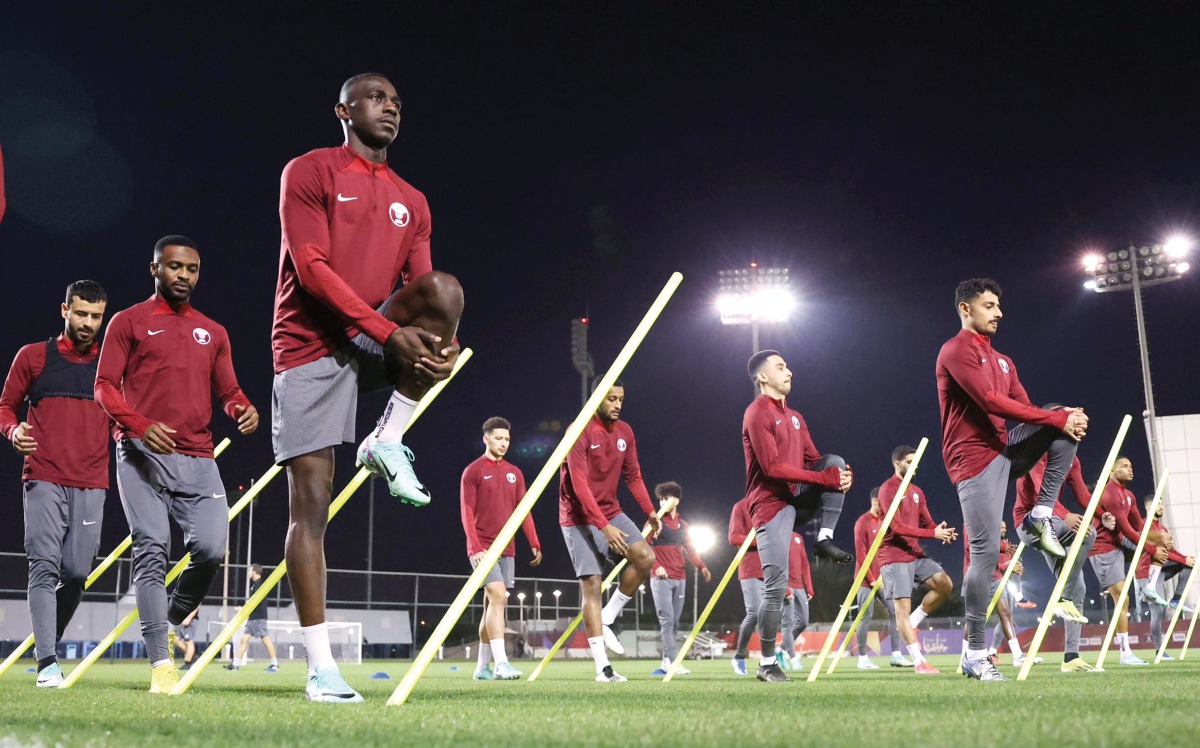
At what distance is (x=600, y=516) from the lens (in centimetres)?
772

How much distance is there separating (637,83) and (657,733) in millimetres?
32486

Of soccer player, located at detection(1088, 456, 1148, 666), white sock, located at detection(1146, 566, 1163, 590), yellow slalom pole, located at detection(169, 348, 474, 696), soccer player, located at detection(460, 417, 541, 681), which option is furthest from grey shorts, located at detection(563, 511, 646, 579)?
white sock, located at detection(1146, 566, 1163, 590)

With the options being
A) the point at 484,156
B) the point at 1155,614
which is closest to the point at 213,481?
the point at 1155,614

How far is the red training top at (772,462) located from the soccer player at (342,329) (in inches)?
144

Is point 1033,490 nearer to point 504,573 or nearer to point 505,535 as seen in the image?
point 504,573

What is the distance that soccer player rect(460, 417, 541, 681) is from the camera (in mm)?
9312

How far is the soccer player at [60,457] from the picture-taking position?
5973 millimetres

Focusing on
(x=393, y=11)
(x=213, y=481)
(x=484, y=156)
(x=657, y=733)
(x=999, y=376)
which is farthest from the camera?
(x=484, y=156)

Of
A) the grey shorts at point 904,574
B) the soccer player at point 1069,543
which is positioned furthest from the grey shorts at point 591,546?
the grey shorts at point 904,574

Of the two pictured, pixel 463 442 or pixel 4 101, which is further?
pixel 463 442

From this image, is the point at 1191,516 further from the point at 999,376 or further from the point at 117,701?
the point at 117,701

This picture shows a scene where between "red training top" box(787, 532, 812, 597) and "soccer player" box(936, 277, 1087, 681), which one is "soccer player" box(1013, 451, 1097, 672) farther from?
"red training top" box(787, 532, 812, 597)

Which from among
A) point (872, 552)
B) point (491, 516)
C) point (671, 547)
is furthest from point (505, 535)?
point (671, 547)

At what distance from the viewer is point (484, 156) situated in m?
32.4
